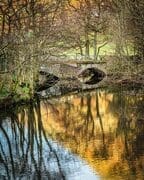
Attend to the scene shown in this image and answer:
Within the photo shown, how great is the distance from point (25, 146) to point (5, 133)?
3.61 m

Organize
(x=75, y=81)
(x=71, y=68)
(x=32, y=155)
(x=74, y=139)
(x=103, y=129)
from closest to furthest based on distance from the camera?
(x=32, y=155)
(x=74, y=139)
(x=103, y=129)
(x=75, y=81)
(x=71, y=68)

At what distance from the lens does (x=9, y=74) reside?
38.6 m

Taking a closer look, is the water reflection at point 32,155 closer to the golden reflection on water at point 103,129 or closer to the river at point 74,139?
the river at point 74,139

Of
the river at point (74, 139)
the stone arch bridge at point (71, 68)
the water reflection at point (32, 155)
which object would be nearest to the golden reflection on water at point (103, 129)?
the river at point (74, 139)

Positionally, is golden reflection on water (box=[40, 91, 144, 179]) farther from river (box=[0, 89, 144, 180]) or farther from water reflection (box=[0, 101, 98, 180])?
water reflection (box=[0, 101, 98, 180])

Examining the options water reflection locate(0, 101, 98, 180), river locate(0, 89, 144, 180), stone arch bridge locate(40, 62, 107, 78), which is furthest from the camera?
stone arch bridge locate(40, 62, 107, 78)

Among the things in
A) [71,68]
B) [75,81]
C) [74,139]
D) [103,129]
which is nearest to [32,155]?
[74,139]

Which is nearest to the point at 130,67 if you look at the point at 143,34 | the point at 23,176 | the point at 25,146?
the point at 143,34

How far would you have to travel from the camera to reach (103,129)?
30.3 meters

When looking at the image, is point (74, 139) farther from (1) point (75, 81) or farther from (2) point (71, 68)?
(2) point (71, 68)

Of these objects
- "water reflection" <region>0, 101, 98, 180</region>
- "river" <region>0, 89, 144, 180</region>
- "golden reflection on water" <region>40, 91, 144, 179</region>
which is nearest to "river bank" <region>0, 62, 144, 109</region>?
"golden reflection on water" <region>40, 91, 144, 179</region>

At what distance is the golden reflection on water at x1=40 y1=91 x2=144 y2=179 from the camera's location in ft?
74.7

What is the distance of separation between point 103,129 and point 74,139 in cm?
280

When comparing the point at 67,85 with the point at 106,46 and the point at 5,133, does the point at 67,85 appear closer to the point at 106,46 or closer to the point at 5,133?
the point at 106,46
